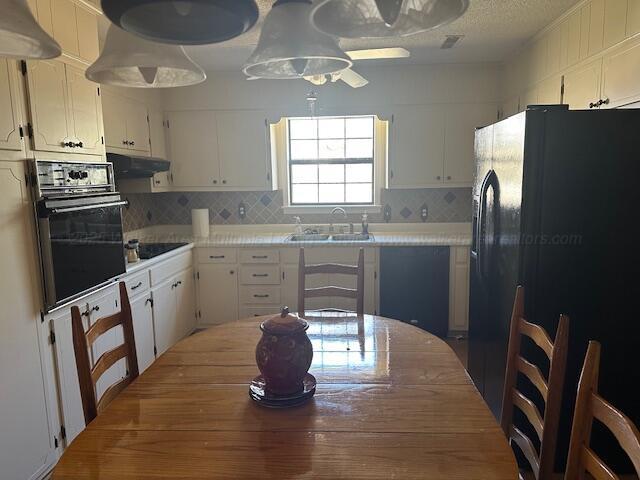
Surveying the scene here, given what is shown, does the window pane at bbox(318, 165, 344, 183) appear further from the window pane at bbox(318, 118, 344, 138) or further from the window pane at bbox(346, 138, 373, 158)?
the window pane at bbox(318, 118, 344, 138)

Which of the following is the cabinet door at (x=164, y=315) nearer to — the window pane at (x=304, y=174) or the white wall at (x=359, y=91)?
the window pane at (x=304, y=174)

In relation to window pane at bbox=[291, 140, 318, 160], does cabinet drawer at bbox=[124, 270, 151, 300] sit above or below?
below

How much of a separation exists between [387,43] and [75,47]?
2.10m

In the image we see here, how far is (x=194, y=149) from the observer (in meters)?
4.22

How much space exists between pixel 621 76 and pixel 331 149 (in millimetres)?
2689

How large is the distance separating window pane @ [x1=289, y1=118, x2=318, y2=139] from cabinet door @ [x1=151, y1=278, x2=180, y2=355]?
192cm

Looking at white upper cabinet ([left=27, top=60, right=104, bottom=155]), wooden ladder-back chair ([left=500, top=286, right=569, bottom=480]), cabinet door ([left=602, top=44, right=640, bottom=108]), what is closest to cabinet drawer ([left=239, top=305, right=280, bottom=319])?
white upper cabinet ([left=27, top=60, right=104, bottom=155])

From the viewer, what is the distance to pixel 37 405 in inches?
81.7

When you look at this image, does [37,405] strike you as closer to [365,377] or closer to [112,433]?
[112,433]

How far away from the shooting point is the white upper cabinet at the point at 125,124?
3.18 metres

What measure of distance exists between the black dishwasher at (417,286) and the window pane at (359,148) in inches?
45.0

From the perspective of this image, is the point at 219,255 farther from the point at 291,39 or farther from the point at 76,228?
the point at 291,39

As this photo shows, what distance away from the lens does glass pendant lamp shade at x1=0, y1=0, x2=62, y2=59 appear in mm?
964

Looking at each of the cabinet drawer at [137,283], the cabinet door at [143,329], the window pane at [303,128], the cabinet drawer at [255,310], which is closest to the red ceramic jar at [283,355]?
the cabinet drawer at [137,283]
